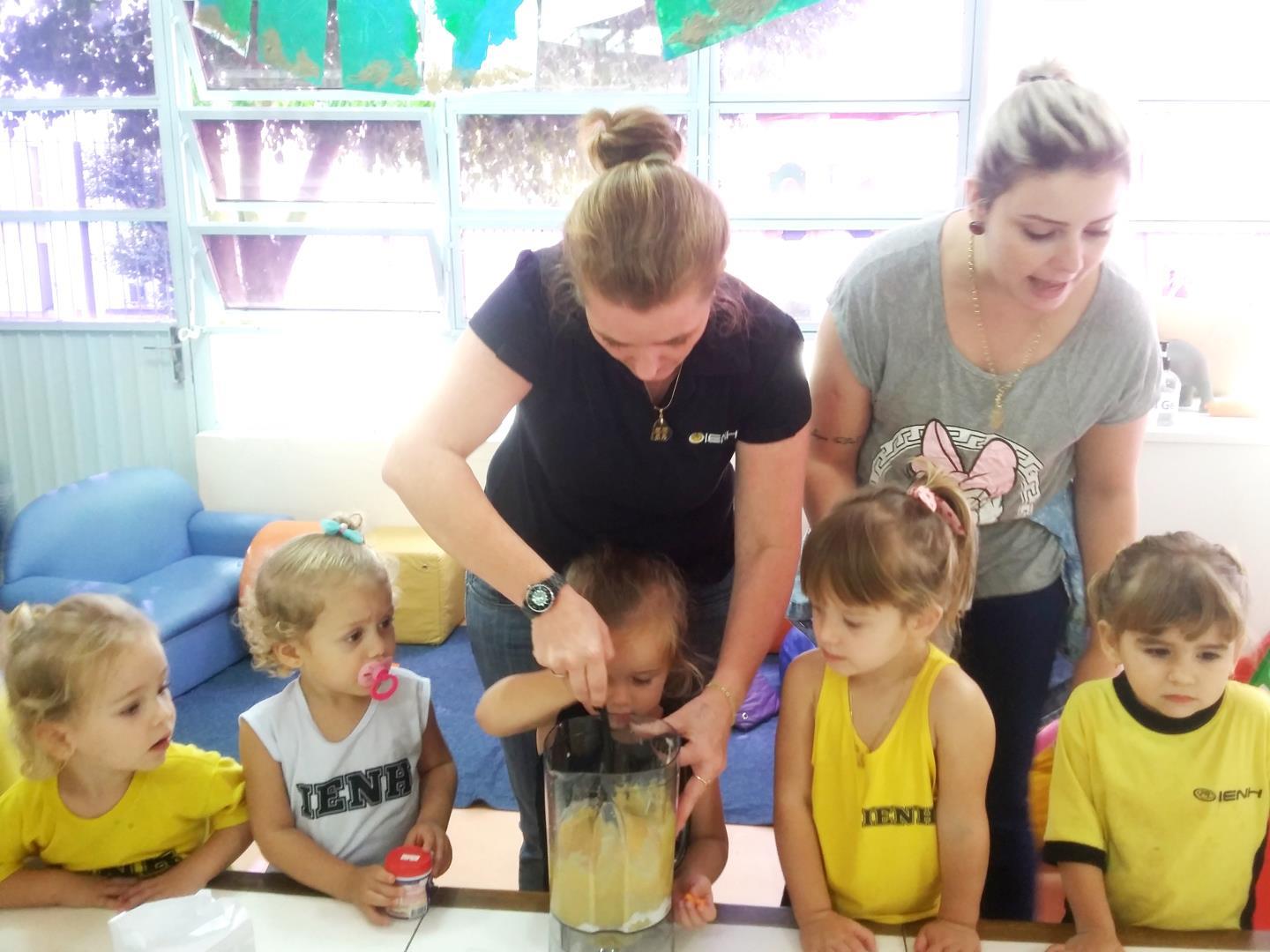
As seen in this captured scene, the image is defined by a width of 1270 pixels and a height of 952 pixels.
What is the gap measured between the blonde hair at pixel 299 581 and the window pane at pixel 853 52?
2876 millimetres

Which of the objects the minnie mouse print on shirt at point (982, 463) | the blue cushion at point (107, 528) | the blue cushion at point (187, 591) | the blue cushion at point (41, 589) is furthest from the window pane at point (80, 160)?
the minnie mouse print on shirt at point (982, 463)

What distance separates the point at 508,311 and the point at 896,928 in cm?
85

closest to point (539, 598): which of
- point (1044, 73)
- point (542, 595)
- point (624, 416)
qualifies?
point (542, 595)

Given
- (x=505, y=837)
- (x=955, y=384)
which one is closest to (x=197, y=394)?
(x=505, y=837)

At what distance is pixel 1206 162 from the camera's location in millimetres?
3631

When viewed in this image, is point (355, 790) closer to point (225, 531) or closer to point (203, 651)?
point (203, 651)

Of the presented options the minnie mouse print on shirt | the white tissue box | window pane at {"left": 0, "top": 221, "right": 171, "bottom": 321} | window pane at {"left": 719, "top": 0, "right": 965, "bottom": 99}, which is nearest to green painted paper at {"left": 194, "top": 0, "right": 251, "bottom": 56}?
window pane at {"left": 0, "top": 221, "right": 171, "bottom": 321}

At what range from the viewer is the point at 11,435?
429 centimetres

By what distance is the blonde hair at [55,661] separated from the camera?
1.21 meters

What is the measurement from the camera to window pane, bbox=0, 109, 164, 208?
13.3 ft

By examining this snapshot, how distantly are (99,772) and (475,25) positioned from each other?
293cm

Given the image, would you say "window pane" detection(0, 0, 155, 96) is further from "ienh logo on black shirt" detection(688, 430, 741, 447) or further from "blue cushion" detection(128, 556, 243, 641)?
"ienh logo on black shirt" detection(688, 430, 741, 447)

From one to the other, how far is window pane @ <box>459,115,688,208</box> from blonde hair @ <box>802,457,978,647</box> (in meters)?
2.86

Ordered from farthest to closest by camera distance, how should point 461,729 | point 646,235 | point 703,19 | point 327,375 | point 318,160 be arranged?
point 327,375 < point 318,160 < point 703,19 < point 461,729 < point 646,235
